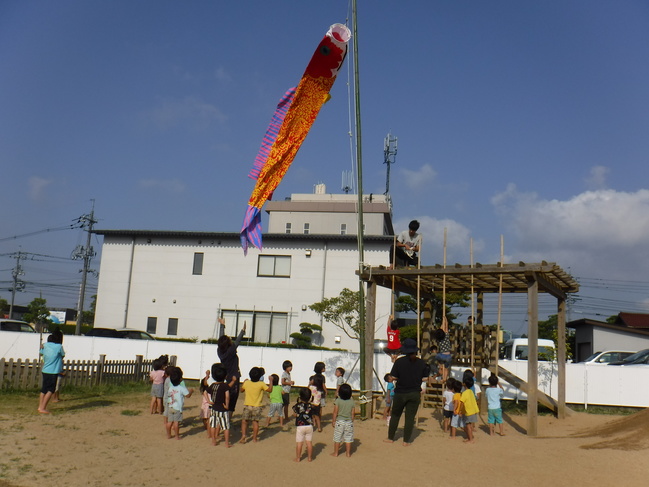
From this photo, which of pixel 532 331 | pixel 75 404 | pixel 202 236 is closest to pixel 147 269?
pixel 202 236

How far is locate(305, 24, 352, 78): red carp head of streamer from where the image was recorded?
12336 mm

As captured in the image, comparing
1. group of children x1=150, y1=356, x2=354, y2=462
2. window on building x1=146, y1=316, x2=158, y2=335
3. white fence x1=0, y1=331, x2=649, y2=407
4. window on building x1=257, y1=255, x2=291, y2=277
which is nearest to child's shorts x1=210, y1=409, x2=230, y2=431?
group of children x1=150, y1=356, x2=354, y2=462

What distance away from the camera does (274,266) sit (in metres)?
30.8

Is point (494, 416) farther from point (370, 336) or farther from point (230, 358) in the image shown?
point (230, 358)

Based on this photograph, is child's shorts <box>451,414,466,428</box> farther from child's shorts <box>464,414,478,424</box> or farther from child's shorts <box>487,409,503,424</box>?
child's shorts <box>487,409,503,424</box>

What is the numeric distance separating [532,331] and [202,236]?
22.8 m

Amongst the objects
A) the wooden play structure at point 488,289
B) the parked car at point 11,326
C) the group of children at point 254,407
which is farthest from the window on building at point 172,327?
the group of children at point 254,407

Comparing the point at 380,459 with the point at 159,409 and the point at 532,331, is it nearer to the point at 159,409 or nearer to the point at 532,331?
the point at 532,331

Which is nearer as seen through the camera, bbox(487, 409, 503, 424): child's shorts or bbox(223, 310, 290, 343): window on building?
bbox(487, 409, 503, 424): child's shorts

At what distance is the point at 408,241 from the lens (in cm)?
1370

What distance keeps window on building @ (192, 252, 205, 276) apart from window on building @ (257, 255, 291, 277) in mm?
3279

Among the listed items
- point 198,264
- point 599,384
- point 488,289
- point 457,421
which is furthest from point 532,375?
point 198,264

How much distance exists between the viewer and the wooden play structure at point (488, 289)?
1145cm

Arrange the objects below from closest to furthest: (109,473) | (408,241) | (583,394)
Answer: (109,473)
(408,241)
(583,394)
